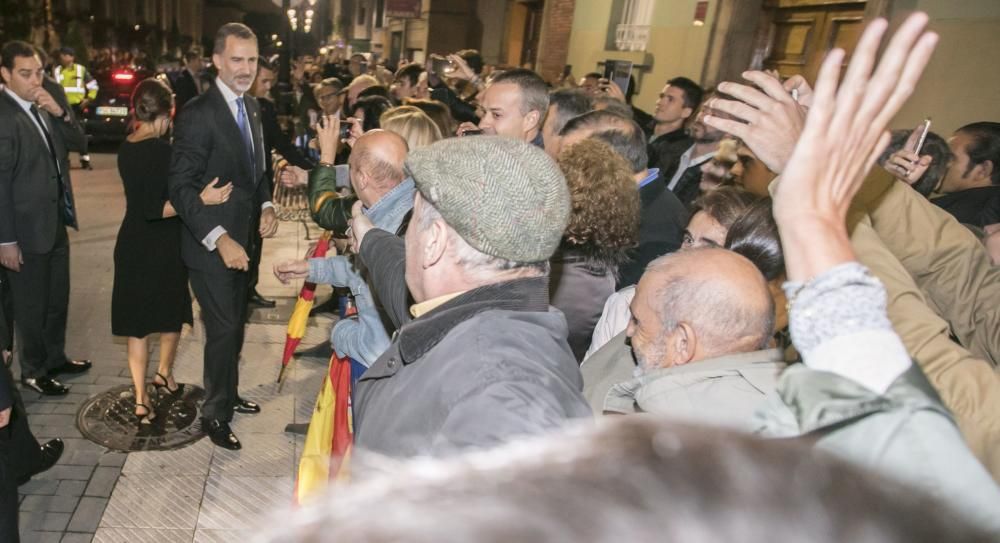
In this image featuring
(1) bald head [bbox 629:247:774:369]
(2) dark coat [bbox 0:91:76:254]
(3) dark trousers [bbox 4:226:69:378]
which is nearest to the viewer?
(1) bald head [bbox 629:247:774:369]

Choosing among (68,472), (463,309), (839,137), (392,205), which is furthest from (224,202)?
(839,137)

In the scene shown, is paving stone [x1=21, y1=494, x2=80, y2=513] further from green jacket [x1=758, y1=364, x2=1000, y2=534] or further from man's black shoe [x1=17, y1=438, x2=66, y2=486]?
green jacket [x1=758, y1=364, x2=1000, y2=534]

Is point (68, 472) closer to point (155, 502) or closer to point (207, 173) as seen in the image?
point (155, 502)

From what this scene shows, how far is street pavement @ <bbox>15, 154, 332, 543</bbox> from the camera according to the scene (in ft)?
9.84

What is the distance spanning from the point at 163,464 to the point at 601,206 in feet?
9.36

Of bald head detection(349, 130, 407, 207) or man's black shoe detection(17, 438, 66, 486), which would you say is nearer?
bald head detection(349, 130, 407, 207)

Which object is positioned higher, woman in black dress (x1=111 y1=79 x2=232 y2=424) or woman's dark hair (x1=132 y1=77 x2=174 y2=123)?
woman's dark hair (x1=132 y1=77 x2=174 y2=123)

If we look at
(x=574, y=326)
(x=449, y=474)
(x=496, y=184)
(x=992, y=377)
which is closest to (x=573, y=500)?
(x=449, y=474)

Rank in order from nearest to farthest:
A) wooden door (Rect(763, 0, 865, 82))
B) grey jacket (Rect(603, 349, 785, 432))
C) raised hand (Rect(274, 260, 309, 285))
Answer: grey jacket (Rect(603, 349, 785, 432)) < raised hand (Rect(274, 260, 309, 285)) < wooden door (Rect(763, 0, 865, 82))

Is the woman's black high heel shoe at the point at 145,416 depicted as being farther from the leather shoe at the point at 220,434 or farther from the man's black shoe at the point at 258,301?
the man's black shoe at the point at 258,301

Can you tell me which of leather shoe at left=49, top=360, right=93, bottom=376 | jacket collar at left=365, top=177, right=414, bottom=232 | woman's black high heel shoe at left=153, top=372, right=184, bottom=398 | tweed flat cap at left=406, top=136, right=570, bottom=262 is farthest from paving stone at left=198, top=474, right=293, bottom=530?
tweed flat cap at left=406, top=136, right=570, bottom=262

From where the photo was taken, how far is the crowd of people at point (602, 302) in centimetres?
48

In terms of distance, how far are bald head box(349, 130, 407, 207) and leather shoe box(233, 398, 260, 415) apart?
6.59 ft

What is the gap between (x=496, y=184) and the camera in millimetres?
1284
